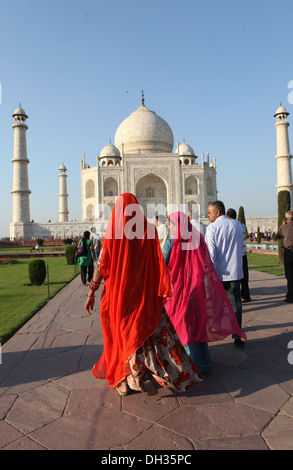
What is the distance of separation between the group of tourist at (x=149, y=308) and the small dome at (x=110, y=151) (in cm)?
3294

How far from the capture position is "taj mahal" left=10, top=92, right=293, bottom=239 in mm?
29859

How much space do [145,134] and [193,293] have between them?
33274mm

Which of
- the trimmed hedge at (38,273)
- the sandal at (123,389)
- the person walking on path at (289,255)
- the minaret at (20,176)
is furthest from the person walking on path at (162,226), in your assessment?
the minaret at (20,176)

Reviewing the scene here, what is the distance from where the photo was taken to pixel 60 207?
3653 centimetres

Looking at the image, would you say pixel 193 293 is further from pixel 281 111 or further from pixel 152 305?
pixel 281 111

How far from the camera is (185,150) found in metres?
35.7

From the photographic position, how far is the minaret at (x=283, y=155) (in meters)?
29.6

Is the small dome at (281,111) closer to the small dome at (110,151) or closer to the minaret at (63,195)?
the small dome at (110,151)

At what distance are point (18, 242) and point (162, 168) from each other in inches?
553

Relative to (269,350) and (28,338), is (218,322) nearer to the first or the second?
(269,350)

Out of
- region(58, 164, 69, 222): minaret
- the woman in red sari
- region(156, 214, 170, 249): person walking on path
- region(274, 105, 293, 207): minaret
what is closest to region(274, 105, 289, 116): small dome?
region(274, 105, 293, 207): minaret

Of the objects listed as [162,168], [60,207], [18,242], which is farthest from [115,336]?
[60,207]

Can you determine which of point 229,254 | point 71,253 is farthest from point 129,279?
point 71,253

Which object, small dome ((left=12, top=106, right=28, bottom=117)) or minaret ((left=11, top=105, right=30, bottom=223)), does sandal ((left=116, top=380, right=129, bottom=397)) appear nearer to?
minaret ((left=11, top=105, right=30, bottom=223))
